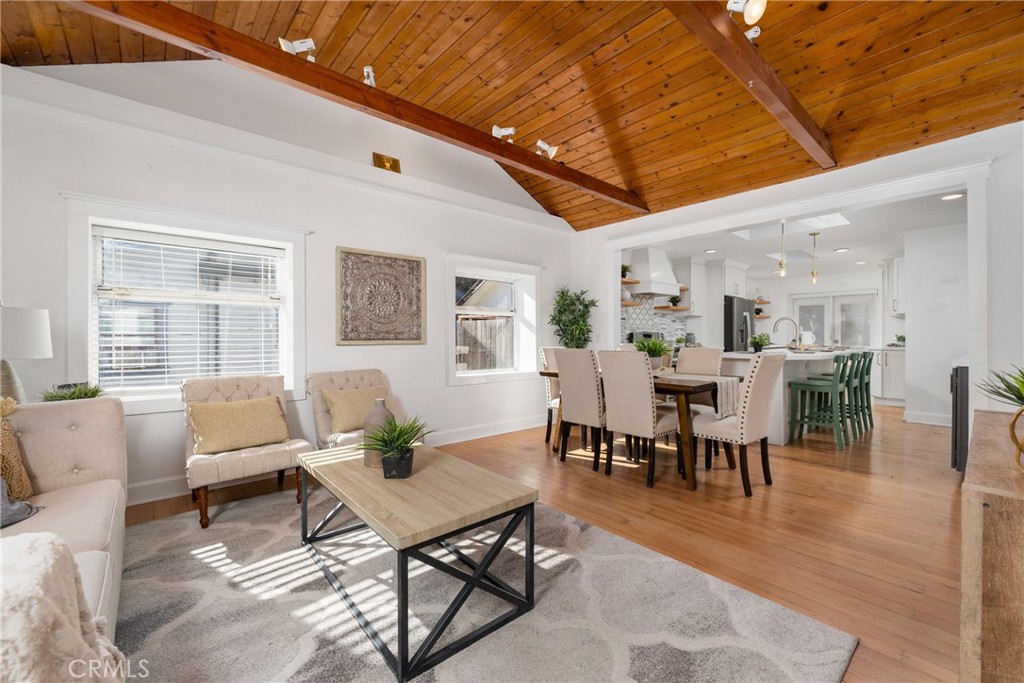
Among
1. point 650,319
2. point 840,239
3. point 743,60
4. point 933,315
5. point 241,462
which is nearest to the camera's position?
point 743,60

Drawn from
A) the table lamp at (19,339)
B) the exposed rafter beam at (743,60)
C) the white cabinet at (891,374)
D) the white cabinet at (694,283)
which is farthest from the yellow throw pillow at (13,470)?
the white cabinet at (891,374)

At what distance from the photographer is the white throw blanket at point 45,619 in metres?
0.60

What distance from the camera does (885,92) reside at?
325cm

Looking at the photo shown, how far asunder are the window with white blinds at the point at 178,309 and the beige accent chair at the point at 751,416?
3591 millimetres

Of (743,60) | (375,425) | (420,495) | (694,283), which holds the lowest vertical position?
(420,495)

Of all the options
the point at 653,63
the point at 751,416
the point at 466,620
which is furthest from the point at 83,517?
the point at 653,63

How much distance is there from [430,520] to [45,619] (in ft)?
3.46

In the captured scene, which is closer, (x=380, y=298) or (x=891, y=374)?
(x=380, y=298)

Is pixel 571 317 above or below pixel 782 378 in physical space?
above

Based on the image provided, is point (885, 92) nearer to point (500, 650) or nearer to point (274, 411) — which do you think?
point (500, 650)

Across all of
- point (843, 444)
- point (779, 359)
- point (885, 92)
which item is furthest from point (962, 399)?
point (885, 92)

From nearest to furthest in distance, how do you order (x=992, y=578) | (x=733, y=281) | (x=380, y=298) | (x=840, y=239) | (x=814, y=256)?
(x=992, y=578) < (x=380, y=298) < (x=840, y=239) < (x=814, y=256) < (x=733, y=281)

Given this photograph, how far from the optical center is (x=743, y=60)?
2482 mm

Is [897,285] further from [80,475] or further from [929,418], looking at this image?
[80,475]
